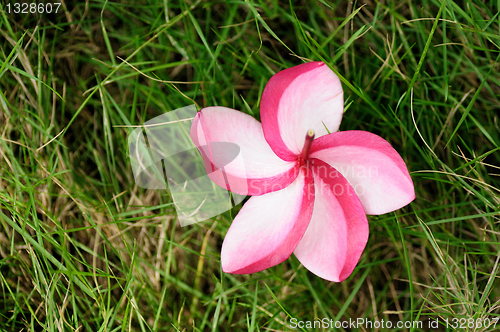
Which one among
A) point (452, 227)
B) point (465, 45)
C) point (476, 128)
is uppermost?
point (465, 45)

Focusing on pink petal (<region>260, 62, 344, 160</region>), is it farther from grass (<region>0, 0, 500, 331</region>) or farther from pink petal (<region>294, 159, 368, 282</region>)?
grass (<region>0, 0, 500, 331</region>)

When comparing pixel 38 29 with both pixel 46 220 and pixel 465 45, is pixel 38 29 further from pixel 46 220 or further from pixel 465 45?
pixel 465 45

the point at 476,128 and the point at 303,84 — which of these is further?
the point at 476,128

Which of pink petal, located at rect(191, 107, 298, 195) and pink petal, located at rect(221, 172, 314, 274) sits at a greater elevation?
pink petal, located at rect(191, 107, 298, 195)

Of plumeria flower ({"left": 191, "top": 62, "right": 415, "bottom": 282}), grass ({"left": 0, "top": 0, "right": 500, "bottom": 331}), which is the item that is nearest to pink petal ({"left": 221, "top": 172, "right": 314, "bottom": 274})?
plumeria flower ({"left": 191, "top": 62, "right": 415, "bottom": 282})

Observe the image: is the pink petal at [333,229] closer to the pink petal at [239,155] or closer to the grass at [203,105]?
the pink petal at [239,155]

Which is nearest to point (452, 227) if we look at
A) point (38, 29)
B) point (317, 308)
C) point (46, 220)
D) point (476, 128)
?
point (476, 128)

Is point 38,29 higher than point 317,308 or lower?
higher
